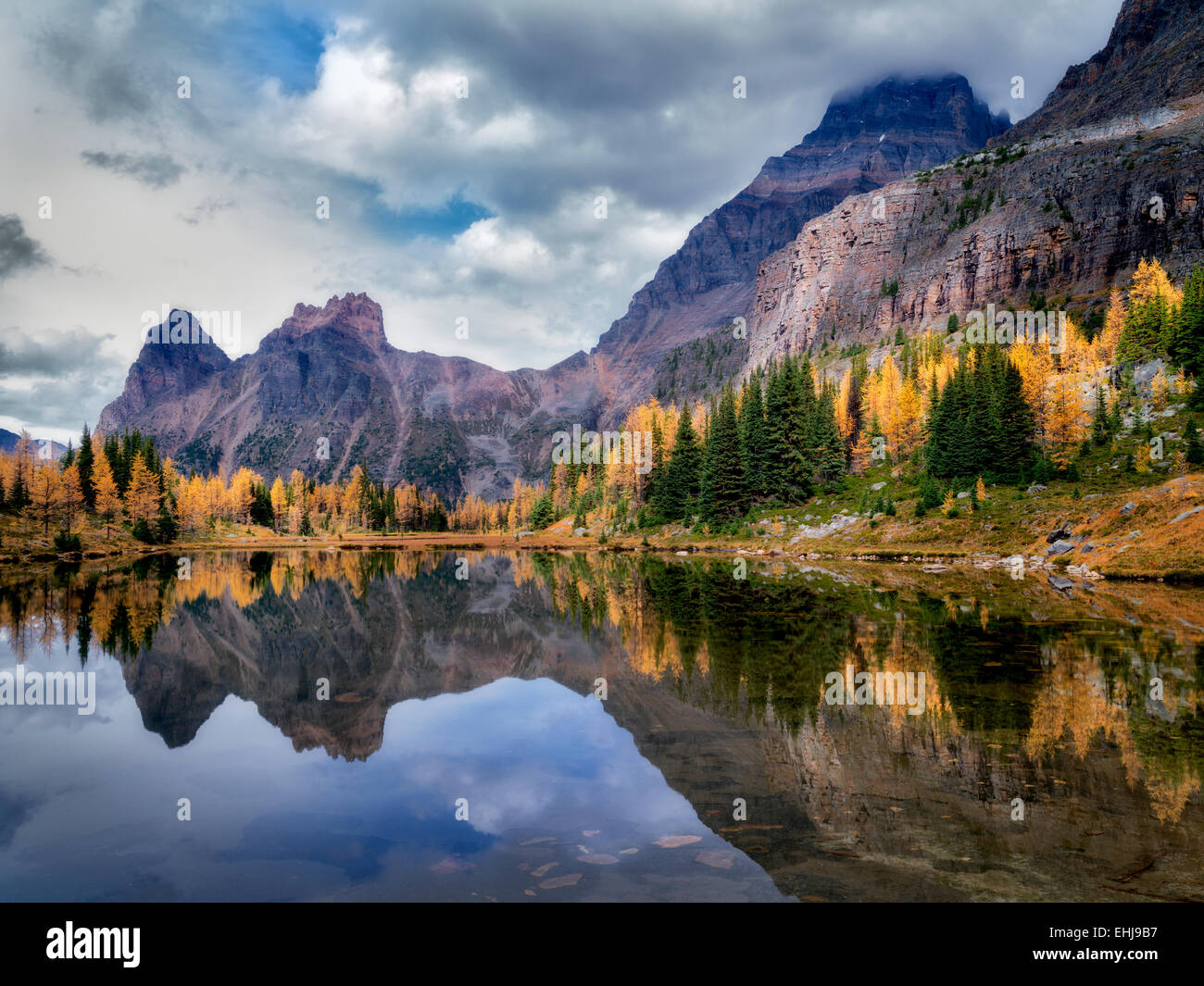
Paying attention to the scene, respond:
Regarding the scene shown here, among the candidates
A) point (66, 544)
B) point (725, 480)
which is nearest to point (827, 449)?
point (725, 480)

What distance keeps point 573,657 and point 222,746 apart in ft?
36.1

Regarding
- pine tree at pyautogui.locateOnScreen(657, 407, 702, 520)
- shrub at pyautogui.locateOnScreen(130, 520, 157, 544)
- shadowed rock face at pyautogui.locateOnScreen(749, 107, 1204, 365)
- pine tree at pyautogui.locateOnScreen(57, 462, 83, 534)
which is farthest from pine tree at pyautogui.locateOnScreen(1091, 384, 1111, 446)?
shrub at pyautogui.locateOnScreen(130, 520, 157, 544)

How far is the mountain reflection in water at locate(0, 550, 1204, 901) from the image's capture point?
723 centimetres

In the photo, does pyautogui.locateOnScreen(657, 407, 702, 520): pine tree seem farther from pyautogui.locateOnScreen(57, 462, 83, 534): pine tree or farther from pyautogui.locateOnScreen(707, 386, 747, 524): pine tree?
pyautogui.locateOnScreen(57, 462, 83, 534): pine tree

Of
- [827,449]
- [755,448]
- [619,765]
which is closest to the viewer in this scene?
[619,765]

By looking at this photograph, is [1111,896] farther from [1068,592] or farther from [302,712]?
[1068,592]

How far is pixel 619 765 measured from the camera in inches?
438

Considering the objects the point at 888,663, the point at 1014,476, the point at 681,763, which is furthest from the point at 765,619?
the point at 1014,476

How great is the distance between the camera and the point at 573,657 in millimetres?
21344

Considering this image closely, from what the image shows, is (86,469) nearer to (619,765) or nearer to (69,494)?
(69,494)

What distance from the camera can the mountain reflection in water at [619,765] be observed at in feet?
23.7

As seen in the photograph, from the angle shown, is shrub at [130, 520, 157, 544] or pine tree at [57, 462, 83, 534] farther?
shrub at [130, 520, 157, 544]

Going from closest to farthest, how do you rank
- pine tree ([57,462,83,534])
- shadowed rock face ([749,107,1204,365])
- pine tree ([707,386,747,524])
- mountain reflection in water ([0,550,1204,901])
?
mountain reflection in water ([0,550,1204,901]), pine tree ([707,386,747,524]), pine tree ([57,462,83,534]), shadowed rock face ([749,107,1204,365])

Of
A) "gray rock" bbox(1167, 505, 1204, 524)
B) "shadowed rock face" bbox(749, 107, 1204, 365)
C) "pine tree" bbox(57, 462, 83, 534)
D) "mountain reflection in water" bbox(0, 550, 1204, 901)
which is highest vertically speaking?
"shadowed rock face" bbox(749, 107, 1204, 365)
